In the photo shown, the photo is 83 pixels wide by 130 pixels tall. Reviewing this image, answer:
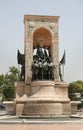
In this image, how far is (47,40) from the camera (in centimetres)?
3192

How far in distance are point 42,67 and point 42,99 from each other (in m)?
3.36

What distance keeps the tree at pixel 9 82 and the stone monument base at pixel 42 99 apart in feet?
90.0

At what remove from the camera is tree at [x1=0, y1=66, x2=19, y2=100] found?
183 ft

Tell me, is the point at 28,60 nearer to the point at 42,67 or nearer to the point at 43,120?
the point at 42,67

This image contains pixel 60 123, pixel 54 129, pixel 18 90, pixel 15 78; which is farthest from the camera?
pixel 15 78

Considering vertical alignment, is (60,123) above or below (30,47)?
below

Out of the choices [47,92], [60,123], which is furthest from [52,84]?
[60,123]

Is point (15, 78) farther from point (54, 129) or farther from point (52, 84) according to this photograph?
point (54, 129)

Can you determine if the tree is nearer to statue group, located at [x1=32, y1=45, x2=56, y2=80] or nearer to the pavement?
statue group, located at [x1=32, y1=45, x2=56, y2=80]

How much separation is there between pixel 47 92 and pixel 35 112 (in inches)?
81.2

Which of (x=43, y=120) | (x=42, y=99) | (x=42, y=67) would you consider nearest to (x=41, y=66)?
(x=42, y=67)

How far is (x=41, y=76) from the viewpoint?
28.3 metres

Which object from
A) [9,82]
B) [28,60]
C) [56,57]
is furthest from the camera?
[9,82]

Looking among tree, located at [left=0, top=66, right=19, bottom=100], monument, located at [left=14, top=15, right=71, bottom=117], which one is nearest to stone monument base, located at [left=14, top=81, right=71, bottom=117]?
monument, located at [left=14, top=15, right=71, bottom=117]
